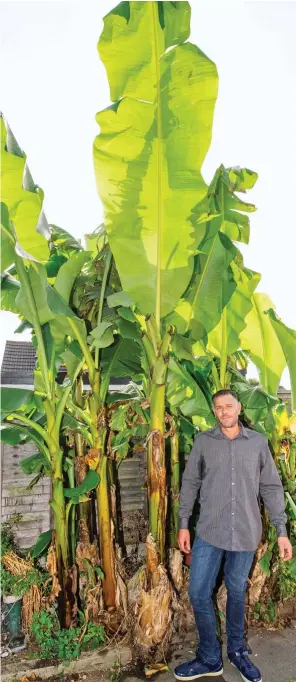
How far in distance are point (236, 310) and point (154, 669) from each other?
2.29m

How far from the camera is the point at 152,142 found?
2498mm

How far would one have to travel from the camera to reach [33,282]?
2.83 meters

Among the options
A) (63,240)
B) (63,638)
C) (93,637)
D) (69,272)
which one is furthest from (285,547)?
(63,240)

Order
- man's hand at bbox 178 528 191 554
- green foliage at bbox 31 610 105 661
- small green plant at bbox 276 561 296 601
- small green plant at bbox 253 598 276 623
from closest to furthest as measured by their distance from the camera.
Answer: man's hand at bbox 178 528 191 554
green foliage at bbox 31 610 105 661
small green plant at bbox 253 598 276 623
small green plant at bbox 276 561 296 601

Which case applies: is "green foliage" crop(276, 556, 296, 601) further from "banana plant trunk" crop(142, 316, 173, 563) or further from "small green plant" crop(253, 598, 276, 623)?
"banana plant trunk" crop(142, 316, 173, 563)

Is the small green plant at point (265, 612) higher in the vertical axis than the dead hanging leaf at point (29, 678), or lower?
higher

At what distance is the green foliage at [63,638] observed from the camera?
2.87 m

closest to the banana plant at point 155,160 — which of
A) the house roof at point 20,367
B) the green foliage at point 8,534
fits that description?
the green foliage at point 8,534

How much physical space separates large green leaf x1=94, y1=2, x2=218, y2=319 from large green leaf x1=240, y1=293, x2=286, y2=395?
97 cm

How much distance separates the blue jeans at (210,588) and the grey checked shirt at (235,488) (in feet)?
0.27

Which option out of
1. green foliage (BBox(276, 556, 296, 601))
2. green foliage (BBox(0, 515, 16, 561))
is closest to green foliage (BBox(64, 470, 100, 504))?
green foliage (BBox(0, 515, 16, 561))

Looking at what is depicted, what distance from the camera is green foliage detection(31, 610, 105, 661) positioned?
2.87 metres

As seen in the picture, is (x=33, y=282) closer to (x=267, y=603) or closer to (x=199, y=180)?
(x=199, y=180)

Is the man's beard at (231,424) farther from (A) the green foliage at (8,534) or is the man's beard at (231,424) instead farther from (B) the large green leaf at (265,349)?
(A) the green foliage at (8,534)
